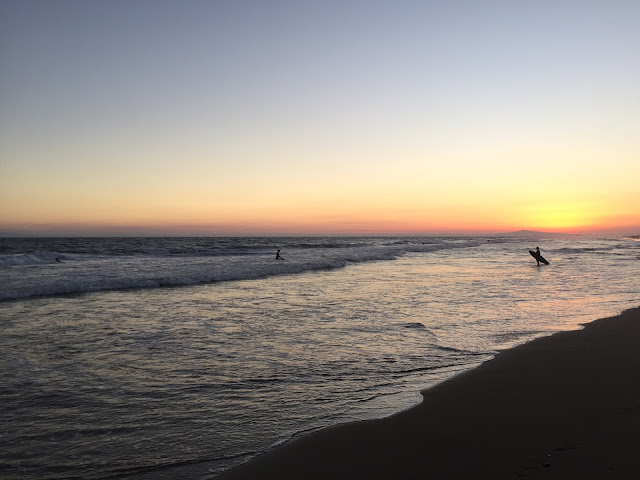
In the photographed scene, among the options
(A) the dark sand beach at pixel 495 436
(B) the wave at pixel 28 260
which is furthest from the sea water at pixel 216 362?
(B) the wave at pixel 28 260

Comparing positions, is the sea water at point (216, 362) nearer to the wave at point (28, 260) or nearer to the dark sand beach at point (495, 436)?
the dark sand beach at point (495, 436)

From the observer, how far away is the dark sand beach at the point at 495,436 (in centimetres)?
363

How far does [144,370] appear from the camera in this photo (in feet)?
21.6

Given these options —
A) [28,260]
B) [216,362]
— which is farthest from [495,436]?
[28,260]

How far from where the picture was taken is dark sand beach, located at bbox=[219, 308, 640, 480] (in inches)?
143

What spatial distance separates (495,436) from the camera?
422 centimetres

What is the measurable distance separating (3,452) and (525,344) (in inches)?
293

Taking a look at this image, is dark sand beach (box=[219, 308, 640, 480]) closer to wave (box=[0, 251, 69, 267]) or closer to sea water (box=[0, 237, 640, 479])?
sea water (box=[0, 237, 640, 479])

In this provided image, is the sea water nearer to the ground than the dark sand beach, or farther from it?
nearer to the ground

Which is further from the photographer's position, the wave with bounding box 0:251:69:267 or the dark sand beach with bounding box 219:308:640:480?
the wave with bounding box 0:251:69:267

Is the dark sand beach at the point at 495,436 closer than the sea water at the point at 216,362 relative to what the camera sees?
Yes

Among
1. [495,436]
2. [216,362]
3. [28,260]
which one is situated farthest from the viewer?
[28,260]

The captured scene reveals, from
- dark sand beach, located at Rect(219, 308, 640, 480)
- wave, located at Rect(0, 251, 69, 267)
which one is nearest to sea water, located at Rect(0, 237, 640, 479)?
dark sand beach, located at Rect(219, 308, 640, 480)

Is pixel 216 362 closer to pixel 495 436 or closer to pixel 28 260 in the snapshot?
Result: pixel 495 436
